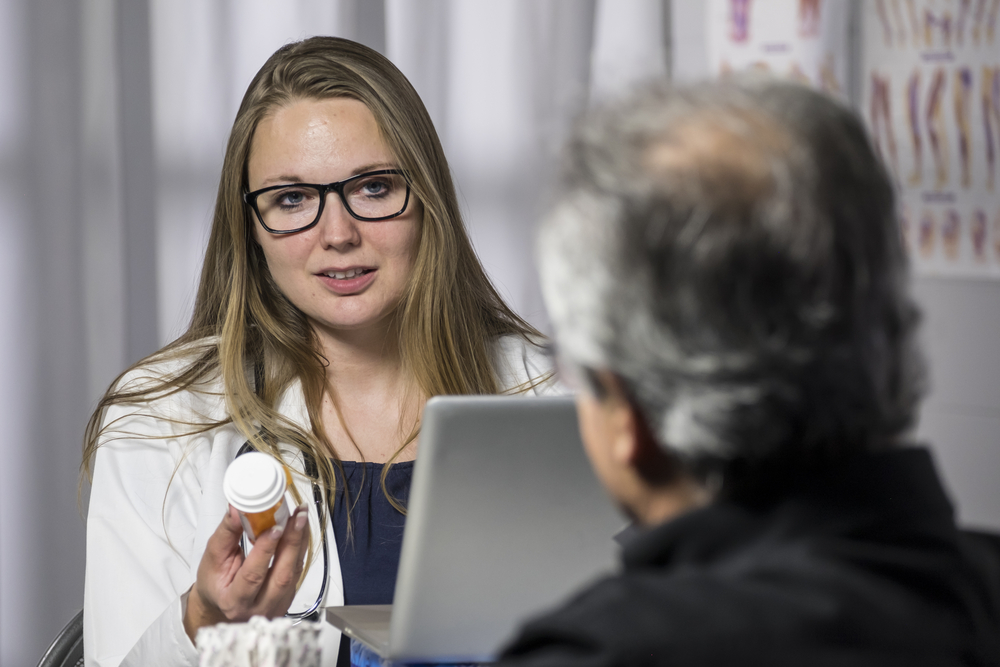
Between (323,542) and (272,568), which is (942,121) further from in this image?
(272,568)

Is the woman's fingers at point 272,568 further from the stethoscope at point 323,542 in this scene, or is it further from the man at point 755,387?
the man at point 755,387

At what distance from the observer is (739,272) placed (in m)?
0.52

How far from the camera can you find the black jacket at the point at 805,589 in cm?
48

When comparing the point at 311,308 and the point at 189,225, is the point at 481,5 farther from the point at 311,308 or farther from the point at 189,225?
the point at 311,308

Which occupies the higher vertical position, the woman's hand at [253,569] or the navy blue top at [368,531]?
the woman's hand at [253,569]

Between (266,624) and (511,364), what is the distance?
39.2 inches

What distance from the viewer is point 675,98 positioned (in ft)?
1.94

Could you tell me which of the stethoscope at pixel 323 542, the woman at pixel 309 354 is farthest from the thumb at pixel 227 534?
the woman at pixel 309 354

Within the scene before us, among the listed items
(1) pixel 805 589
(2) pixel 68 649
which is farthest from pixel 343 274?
(1) pixel 805 589

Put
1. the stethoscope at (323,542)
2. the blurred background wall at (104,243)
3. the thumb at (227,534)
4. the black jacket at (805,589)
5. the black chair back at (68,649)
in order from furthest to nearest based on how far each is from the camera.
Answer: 1. the blurred background wall at (104,243)
2. the black chair back at (68,649)
3. the stethoscope at (323,542)
4. the thumb at (227,534)
5. the black jacket at (805,589)

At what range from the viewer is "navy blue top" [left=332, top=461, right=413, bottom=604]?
149 cm

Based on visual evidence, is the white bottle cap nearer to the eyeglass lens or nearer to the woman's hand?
the woman's hand

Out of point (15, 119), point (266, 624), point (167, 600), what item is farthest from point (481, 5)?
point (266, 624)

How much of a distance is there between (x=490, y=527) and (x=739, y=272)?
20.1 inches
